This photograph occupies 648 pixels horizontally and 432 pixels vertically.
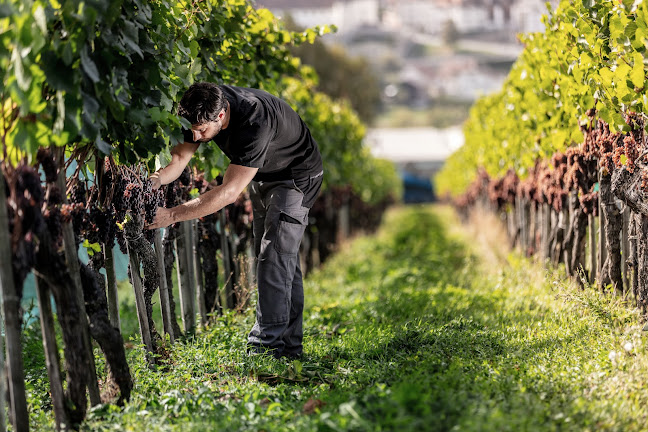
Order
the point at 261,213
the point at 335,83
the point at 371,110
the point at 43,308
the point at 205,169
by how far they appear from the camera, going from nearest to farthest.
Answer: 1. the point at 43,308
2. the point at 261,213
3. the point at 205,169
4. the point at 335,83
5. the point at 371,110

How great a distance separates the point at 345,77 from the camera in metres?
38.9

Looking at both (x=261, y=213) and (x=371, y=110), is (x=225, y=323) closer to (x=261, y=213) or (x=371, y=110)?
(x=261, y=213)

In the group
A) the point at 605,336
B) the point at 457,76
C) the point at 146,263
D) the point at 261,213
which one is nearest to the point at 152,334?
the point at 146,263

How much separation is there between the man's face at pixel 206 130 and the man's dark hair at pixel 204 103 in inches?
1.8

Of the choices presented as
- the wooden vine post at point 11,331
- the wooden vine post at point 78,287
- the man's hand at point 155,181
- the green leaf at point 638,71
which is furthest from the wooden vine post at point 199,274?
the green leaf at point 638,71

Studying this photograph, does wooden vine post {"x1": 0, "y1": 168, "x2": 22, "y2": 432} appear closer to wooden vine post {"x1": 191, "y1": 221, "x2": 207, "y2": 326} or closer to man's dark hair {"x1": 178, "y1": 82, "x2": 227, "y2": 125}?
man's dark hair {"x1": 178, "y1": 82, "x2": 227, "y2": 125}

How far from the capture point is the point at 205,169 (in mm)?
A: 5875

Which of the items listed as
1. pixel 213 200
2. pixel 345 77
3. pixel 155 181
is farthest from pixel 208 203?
pixel 345 77

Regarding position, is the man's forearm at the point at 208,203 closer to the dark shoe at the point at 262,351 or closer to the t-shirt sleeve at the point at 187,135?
the t-shirt sleeve at the point at 187,135

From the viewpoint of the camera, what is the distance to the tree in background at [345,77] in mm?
35906

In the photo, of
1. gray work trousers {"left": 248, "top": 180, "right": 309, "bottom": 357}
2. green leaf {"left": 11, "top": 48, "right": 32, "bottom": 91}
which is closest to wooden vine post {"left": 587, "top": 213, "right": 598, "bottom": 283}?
gray work trousers {"left": 248, "top": 180, "right": 309, "bottom": 357}

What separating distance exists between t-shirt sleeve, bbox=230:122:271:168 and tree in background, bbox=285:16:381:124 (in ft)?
96.8

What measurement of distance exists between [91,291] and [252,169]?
4.08ft

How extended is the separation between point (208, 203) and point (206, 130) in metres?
0.47
